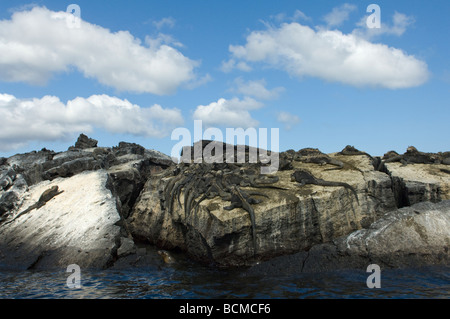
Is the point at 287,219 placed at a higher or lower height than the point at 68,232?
higher

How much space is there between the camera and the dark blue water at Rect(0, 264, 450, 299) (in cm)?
945

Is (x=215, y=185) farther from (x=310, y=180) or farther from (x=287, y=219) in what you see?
(x=310, y=180)

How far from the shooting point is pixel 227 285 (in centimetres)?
1066

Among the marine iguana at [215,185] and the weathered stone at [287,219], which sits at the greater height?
the marine iguana at [215,185]

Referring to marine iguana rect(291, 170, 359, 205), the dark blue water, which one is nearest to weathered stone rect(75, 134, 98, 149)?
the dark blue water

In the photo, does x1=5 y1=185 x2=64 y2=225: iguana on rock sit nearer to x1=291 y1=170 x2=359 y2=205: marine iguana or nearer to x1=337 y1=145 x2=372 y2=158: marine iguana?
x1=291 y1=170 x2=359 y2=205: marine iguana

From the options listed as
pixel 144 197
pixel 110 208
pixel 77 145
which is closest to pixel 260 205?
pixel 110 208

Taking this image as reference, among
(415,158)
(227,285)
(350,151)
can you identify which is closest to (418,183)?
(415,158)

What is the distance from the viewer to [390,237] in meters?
11.5

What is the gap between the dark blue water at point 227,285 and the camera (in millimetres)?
9445

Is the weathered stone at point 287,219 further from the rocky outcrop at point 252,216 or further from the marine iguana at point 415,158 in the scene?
the marine iguana at point 415,158

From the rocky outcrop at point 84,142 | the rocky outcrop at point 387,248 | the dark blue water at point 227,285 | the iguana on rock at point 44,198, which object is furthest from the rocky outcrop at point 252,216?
the rocky outcrop at point 84,142

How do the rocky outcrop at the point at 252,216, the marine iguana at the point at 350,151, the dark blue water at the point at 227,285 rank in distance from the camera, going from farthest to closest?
the marine iguana at the point at 350,151 < the rocky outcrop at the point at 252,216 < the dark blue water at the point at 227,285

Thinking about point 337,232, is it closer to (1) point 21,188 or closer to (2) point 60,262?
(2) point 60,262
